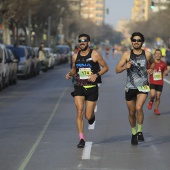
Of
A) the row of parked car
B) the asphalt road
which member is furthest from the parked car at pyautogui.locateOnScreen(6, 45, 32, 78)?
the asphalt road

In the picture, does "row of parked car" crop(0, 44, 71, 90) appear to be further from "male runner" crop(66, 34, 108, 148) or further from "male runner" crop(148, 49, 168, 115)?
"male runner" crop(66, 34, 108, 148)

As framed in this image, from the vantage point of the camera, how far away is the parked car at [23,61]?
38.9 m

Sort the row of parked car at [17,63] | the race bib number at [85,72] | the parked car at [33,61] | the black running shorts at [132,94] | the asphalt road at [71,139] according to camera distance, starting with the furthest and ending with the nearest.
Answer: the parked car at [33,61]
the row of parked car at [17,63]
the black running shorts at [132,94]
the race bib number at [85,72]
the asphalt road at [71,139]

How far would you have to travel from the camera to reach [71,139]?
13180 millimetres

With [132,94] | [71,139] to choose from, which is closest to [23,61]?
[71,139]

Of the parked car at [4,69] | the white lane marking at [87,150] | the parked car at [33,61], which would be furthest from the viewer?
the parked car at [33,61]

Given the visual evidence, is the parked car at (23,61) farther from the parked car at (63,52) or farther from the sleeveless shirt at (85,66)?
the parked car at (63,52)

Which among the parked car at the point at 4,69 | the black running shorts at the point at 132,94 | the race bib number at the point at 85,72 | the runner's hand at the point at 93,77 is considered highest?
the race bib number at the point at 85,72

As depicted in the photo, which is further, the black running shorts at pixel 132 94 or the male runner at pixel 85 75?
the black running shorts at pixel 132 94

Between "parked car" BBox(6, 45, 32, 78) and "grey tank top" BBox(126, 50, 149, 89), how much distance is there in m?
26.2

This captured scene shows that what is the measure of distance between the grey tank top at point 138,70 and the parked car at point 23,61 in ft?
86.1

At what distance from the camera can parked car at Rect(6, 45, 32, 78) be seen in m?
38.9

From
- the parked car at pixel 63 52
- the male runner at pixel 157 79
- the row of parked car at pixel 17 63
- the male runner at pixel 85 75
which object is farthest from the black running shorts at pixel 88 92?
the parked car at pixel 63 52

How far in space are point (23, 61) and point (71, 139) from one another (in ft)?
86.5
